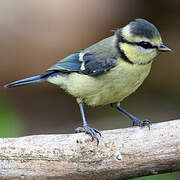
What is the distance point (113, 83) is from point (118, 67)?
0.15 meters

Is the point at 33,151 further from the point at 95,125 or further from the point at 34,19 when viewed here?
the point at 34,19

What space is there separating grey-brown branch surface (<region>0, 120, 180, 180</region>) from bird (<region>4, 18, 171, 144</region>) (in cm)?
20

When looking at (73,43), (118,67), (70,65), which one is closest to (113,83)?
(118,67)

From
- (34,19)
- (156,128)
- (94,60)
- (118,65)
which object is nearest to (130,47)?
(118,65)

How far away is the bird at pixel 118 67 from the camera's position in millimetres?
3088

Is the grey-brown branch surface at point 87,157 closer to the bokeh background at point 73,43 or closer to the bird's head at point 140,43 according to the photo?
the bird's head at point 140,43

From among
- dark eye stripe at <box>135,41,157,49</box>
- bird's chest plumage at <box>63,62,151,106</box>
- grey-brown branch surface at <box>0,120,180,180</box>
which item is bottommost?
grey-brown branch surface at <box>0,120,180,180</box>

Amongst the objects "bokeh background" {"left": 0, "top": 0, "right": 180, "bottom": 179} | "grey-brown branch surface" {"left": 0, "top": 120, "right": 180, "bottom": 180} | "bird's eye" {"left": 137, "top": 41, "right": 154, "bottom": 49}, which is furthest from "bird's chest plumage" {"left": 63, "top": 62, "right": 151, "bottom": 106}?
"bokeh background" {"left": 0, "top": 0, "right": 180, "bottom": 179}

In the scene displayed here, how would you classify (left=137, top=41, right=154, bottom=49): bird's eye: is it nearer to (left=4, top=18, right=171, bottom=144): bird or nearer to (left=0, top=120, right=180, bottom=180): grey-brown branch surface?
(left=4, top=18, right=171, bottom=144): bird

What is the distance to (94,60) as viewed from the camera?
3.46 metres

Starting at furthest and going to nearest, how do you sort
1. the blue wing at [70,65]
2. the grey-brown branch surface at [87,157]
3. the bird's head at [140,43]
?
the blue wing at [70,65] < the bird's head at [140,43] < the grey-brown branch surface at [87,157]

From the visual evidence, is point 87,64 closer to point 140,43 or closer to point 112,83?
point 112,83

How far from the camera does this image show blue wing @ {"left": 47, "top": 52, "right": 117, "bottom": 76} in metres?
3.25

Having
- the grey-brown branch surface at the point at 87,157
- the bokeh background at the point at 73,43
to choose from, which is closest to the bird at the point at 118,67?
the grey-brown branch surface at the point at 87,157
